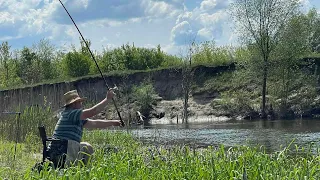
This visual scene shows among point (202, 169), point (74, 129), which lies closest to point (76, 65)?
point (74, 129)

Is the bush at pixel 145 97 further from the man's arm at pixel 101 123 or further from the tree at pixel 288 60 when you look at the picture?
the man's arm at pixel 101 123

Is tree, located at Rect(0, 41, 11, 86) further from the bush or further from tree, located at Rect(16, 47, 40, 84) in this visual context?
the bush

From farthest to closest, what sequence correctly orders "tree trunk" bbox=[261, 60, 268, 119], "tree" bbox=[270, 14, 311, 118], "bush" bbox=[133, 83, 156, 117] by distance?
"bush" bbox=[133, 83, 156, 117] < "tree" bbox=[270, 14, 311, 118] < "tree trunk" bbox=[261, 60, 268, 119]

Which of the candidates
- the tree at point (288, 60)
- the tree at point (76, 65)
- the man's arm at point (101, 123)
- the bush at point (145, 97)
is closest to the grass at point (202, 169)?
the man's arm at point (101, 123)

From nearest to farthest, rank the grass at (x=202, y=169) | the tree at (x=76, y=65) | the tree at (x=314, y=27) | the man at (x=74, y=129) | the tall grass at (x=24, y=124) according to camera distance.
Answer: the grass at (x=202, y=169) < the man at (x=74, y=129) < the tall grass at (x=24, y=124) < the tree at (x=76, y=65) < the tree at (x=314, y=27)

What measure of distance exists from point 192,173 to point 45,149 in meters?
3.03

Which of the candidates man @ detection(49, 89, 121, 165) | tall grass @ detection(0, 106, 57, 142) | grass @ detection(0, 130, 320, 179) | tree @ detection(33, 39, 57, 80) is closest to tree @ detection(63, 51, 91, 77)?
tree @ detection(33, 39, 57, 80)

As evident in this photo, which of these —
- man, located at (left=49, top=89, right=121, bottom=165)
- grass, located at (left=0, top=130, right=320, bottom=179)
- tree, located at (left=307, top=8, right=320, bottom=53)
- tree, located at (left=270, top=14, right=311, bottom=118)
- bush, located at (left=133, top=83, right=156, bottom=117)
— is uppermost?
tree, located at (left=307, top=8, right=320, bottom=53)

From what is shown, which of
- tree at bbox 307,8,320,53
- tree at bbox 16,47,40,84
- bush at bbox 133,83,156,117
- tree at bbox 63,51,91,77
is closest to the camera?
bush at bbox 133,83,156,117

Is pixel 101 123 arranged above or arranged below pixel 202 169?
above

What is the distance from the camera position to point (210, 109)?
119ft

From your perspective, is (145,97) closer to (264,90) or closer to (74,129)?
(264,90)

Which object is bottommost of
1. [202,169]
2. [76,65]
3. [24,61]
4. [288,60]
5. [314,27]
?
[202,169]

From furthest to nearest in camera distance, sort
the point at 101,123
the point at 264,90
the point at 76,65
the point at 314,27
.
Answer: the point at 314,27 → the point at 76,65 → the point at 264,90 → the point at 101,123
